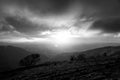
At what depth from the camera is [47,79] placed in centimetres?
1284

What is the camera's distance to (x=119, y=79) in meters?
8.35

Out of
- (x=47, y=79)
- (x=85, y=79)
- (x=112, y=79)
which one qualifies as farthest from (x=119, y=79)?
(x=47, y=79)

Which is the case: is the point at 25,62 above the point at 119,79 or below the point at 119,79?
below

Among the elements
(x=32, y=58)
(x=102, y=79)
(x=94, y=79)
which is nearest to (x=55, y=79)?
(x=94, y=79)

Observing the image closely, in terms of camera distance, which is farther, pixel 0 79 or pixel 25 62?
pixel 25 62

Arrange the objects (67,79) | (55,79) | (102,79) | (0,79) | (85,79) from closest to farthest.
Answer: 1. (102,79)
2. (85,79)
3. (67,79)
4. (55,79)
5. (0,79)

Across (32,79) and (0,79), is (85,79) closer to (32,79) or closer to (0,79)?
(32,79)

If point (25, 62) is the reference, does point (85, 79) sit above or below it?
above

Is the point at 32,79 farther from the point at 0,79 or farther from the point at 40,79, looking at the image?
the point at 0,79

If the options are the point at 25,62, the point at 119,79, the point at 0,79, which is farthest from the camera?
the point at 25,62

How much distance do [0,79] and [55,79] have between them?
48.7 ft

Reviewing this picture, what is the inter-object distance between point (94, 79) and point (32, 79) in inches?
382

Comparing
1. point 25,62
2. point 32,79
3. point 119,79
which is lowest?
point 25,62

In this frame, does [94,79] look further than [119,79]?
Yes
